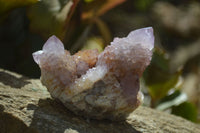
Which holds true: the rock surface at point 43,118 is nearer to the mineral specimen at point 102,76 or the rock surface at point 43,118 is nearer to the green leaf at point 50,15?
the mineral specimen at point 102,76

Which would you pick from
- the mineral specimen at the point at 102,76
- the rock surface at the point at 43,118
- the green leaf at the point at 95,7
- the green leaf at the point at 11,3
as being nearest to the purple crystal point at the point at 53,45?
the mineral specimen at the point at 102,76

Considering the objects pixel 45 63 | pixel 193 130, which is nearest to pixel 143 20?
→ pixel 193 130

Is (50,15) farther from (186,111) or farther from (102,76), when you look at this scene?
(186,111)

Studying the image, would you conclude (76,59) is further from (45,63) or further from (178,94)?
(178,94)

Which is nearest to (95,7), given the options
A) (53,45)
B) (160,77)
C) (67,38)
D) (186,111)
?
(67,38)

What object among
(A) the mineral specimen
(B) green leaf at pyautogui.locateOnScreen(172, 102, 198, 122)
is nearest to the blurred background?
(B) green leaf at pyautogui.locateOnScreen(172, 102, 198, 122)
